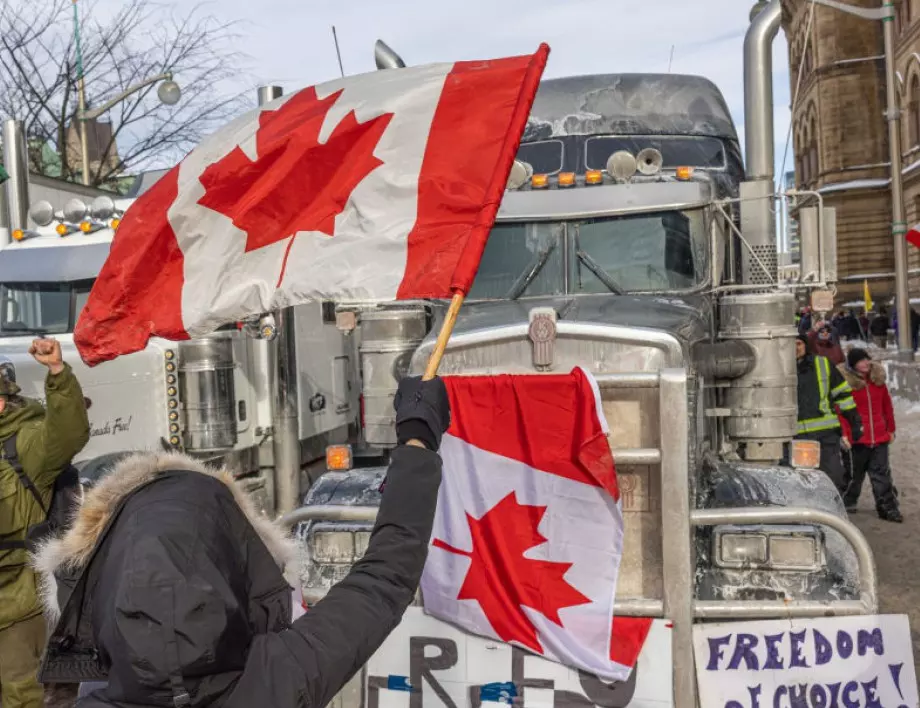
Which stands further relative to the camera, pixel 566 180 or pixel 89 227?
pixel 89 227

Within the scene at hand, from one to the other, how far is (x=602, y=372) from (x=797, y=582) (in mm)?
1265

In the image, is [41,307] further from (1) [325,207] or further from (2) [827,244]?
(2) [827,244]

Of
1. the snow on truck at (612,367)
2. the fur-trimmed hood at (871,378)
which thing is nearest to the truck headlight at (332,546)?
the snow on truck at (612,367)

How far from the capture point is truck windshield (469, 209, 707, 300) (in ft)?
18.7

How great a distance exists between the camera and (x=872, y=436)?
9.04 metres

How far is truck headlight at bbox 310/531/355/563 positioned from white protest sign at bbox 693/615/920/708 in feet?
5.83

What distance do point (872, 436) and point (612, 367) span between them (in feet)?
19.2

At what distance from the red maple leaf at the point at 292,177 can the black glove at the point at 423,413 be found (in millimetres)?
1141

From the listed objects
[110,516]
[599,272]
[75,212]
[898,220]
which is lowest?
[110,516]

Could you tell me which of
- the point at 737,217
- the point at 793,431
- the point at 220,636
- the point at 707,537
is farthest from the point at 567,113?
the point at 220,636

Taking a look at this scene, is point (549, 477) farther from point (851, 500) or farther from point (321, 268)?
point (851, 500)

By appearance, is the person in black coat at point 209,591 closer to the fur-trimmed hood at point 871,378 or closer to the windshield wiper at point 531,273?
the windshield wiper at point 531,273

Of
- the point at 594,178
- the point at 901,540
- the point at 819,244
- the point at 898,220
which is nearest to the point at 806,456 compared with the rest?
the point at 819,244

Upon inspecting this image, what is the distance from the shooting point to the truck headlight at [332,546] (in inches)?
186
